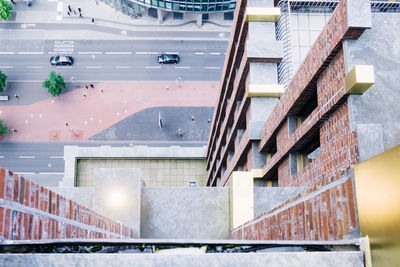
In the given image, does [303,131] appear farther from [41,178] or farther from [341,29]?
[41,178]

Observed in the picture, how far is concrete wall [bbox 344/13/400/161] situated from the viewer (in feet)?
35.9

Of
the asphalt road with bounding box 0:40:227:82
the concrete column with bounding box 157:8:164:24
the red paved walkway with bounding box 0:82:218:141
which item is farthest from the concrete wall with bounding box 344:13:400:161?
the concrete column with bounding box 157:8:164:24

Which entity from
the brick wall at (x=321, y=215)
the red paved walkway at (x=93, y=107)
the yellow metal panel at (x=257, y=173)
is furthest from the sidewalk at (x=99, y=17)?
the brick wall at (x=321, y=215)

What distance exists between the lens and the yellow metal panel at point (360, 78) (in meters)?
10.1

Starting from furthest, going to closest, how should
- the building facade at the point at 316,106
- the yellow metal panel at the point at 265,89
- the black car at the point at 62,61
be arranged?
the black car at the point at 62,61
the yellow metal panel at the point at 265,89
the building facade at the point at 316,106

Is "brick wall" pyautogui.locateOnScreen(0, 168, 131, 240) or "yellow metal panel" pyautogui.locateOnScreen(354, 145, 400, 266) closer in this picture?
"yellow metal panel" pyautogui.locateOnScreen(354, 145, 400, 266)

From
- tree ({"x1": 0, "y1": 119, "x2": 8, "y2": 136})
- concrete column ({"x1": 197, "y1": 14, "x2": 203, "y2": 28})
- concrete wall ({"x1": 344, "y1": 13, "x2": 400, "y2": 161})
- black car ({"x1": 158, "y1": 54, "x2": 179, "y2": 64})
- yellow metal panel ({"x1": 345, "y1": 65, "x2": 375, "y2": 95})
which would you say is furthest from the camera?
concrete column ({"x1": 197, "y1": 14, "x2": 203, "y2": 28})

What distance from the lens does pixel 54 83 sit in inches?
1720

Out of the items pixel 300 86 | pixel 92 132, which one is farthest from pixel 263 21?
pixel 92 132

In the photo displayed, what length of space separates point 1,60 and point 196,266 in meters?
50.6

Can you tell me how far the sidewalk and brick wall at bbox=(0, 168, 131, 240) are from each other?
4636cm

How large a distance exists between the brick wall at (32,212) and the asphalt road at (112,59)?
136 feet

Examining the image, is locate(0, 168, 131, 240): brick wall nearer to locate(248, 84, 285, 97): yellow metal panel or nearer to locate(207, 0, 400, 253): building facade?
locate(207, 0, 400, 253): building facade

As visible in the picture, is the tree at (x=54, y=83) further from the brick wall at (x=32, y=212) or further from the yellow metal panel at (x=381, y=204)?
the yellow metal panel at (x=381, y=204)
